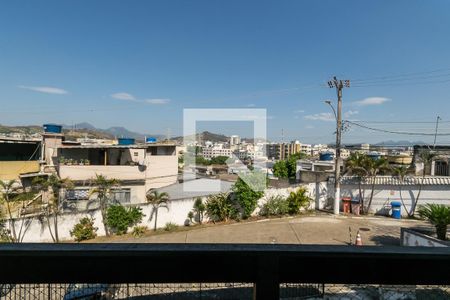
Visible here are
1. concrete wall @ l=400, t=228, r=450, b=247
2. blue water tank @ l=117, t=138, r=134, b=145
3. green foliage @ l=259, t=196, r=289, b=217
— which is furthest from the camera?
blue water tank @ l=117, t=138, r=134, b=145

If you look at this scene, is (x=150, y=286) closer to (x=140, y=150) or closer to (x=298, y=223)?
(x=298, y=223)

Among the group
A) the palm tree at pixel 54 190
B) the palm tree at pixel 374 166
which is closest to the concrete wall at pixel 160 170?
the palm tree at pixel 54 190

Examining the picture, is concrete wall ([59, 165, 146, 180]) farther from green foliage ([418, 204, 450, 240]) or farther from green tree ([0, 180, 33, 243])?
green foliage ([418, 204, 450, 240])

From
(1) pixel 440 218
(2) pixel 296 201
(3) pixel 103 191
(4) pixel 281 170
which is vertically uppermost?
(1) pixel 440 218

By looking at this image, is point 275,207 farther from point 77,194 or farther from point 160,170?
point 77,194

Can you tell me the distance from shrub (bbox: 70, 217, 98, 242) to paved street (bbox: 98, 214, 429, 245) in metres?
0.96

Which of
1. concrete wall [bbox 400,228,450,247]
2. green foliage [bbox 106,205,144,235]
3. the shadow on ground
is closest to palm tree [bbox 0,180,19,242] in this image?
green foliage [bbox 106,205,144,235]

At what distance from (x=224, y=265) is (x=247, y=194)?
496 inches

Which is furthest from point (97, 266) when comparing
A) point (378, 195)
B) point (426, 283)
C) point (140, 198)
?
point (378, 195)

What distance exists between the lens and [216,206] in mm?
13453

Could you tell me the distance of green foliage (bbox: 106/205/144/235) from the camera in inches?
477

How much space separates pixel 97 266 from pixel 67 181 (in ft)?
44.0

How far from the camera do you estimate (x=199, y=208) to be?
43.6ft

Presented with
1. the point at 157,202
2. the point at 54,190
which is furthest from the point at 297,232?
the point at 54,190
